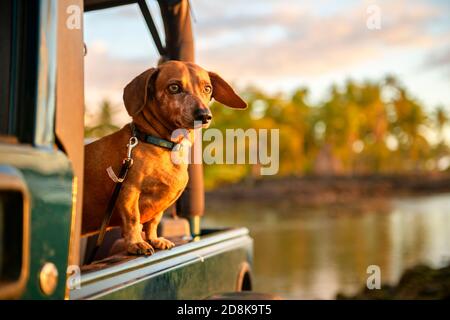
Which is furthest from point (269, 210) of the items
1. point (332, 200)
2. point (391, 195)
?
point (391, 195)

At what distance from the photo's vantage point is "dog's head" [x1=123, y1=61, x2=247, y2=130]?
249cm

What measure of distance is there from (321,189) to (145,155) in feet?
181

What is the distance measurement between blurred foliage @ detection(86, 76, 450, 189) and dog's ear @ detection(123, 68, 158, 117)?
152ft

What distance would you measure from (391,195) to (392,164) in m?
36.8

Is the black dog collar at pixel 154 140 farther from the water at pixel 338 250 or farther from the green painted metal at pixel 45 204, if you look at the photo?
the water at pixel 338 250

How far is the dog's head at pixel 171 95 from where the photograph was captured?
98.2 inches

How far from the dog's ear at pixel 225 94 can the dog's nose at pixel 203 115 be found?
393mm

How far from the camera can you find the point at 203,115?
2.44 meters

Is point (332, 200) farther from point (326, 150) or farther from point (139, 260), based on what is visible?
point (139, 260)

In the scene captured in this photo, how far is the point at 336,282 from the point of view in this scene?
554 inches

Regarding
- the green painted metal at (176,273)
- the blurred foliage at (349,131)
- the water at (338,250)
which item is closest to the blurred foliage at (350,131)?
the blurred foliage at (349,131)

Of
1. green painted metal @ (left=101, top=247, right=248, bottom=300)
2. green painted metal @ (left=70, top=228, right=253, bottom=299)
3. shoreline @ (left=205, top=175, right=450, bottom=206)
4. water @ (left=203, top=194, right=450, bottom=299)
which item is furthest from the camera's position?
shoreline @ (left=205, top=175, right=450, bottom=206)

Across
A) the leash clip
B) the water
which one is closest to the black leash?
the leash clip

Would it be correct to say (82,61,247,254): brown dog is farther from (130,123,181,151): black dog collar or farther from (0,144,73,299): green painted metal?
(0,144,73,299): green painted metal
